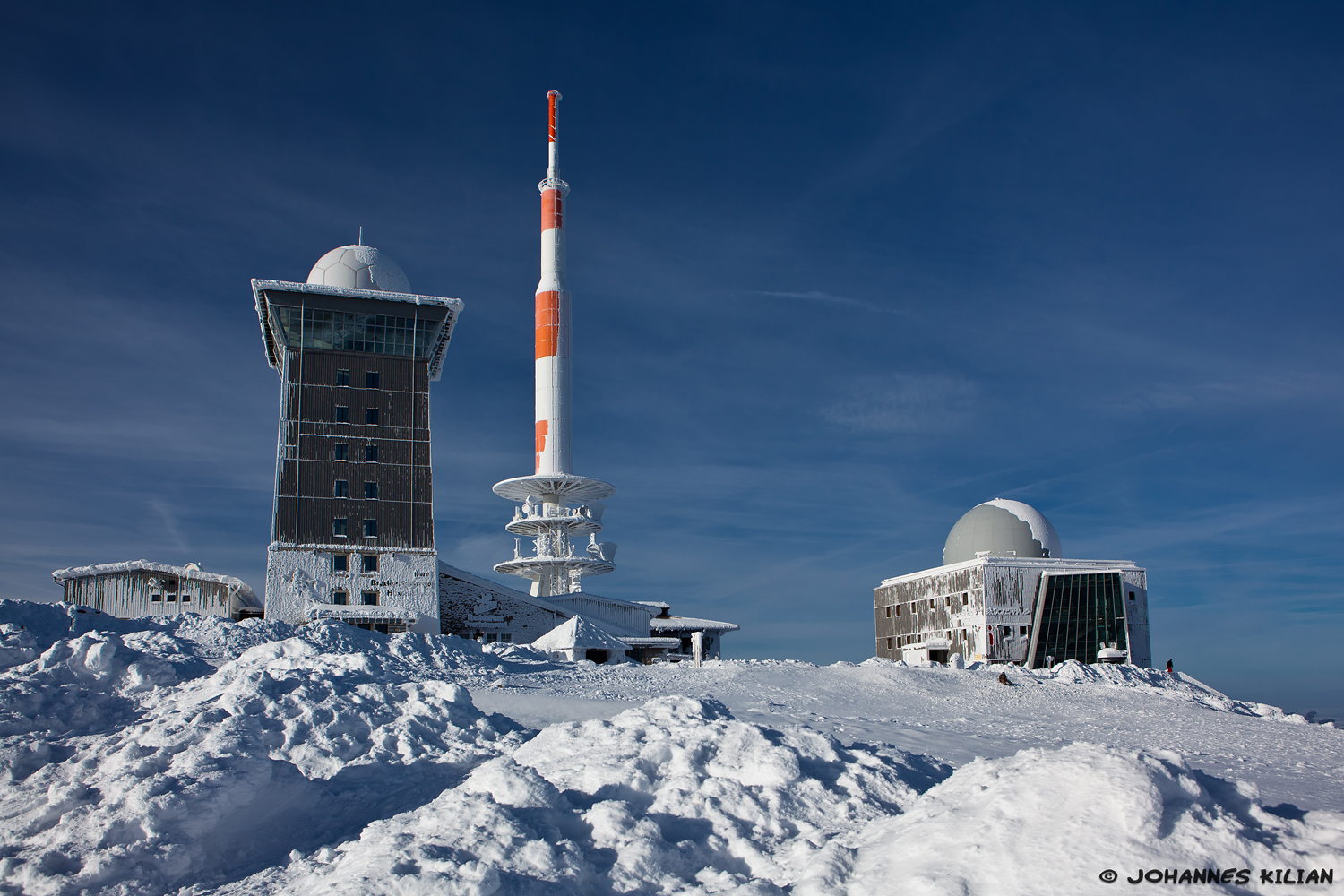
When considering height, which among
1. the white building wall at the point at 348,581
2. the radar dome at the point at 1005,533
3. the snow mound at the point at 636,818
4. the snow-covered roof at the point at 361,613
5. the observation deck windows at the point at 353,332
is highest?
the observation deck windows at the point at 353,332

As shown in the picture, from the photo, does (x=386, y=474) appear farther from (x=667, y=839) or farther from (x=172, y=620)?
(x=667, y=839)

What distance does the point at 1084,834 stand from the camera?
247 inches

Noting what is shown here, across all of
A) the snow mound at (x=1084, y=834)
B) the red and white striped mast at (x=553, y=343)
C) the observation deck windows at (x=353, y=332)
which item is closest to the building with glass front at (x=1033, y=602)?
the red and white striped mast at (x=553, y=343)

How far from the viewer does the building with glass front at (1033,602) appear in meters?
41.0

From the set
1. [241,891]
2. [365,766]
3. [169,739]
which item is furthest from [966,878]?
[169,739]

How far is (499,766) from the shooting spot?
854 centimetres

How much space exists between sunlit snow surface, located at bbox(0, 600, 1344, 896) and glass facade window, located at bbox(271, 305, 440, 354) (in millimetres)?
25300

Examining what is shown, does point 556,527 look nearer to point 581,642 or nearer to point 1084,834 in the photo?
point 581,642

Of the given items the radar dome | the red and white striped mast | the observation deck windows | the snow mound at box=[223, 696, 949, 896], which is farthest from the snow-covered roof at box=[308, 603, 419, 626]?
the snow mound at box=[223, 696, 949, 896]

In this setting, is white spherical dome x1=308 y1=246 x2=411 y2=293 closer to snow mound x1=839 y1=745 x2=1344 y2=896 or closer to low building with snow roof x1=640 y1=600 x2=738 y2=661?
low building with snow roof x1=640 y1=600 x2=738 y2=661

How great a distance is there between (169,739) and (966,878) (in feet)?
27.5

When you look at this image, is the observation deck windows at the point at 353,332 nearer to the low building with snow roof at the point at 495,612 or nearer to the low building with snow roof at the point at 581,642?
the low building with snow roof at the point at 495,612

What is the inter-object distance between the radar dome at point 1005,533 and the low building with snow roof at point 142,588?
34.6 m

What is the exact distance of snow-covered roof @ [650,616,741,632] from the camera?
4997 centimetres
